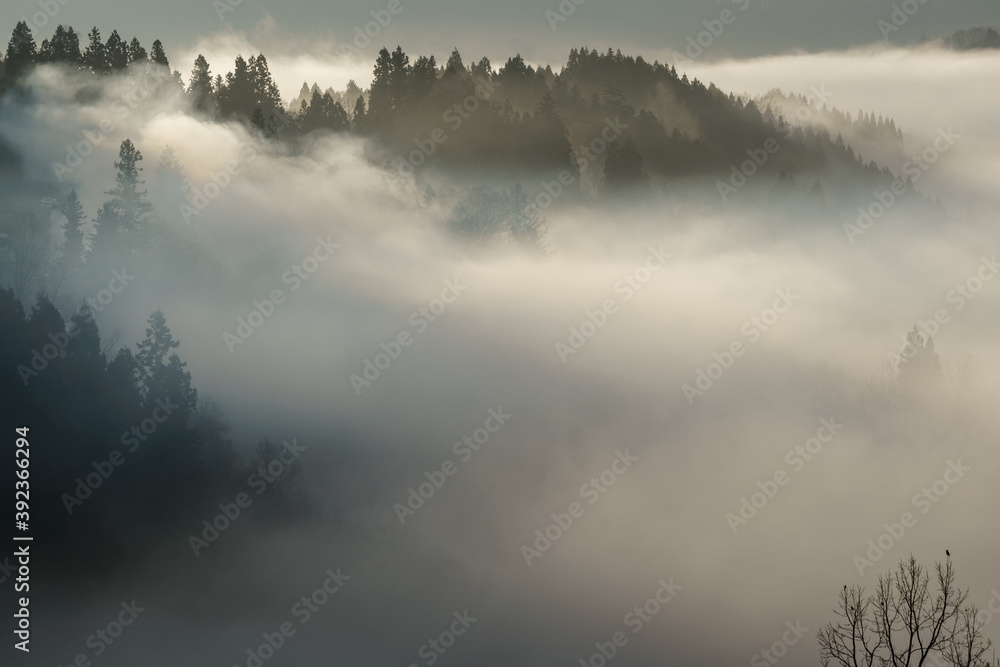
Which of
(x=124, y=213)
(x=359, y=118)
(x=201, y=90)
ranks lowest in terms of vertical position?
(x=124, y=213)

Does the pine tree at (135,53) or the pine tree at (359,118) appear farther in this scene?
the pine tree at (359,118)

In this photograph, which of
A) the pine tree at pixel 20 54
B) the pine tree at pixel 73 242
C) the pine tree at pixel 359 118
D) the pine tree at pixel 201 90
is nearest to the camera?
Answer: the pine tree at pixel 73 242

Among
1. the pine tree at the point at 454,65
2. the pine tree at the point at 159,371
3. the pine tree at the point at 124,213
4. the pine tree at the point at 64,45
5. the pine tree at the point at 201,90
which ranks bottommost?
the pine tree at the point at 159,371

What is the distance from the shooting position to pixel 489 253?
171 meters

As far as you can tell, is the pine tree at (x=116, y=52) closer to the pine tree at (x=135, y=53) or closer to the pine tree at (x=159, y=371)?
the pine tree at (x=135, y=53)

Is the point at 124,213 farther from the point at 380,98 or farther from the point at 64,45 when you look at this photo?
the point at 380,98

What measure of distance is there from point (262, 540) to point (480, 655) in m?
55.2

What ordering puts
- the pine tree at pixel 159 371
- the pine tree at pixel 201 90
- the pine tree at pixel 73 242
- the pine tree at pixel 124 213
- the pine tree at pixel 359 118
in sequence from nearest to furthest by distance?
the pine tree at pixel 159 371
the pine tree at pixel 124 213
the pine tree at pixel 73 242
the pine tree at pixel 201 90
the pine tree at pixel 359 118

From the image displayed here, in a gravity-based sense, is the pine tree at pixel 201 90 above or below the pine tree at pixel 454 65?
below

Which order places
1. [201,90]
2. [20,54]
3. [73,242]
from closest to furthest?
[73,242] < [20,54] < [201,90]

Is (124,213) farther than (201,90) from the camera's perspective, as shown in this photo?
No

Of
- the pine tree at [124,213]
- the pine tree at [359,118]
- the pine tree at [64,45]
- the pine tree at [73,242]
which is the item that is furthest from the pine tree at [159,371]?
the pine tree at [359,118]

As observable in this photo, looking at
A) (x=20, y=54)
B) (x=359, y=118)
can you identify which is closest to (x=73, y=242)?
(x=20, y=54)

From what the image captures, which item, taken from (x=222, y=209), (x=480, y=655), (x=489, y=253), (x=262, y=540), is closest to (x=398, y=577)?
(x=480, y=655)
